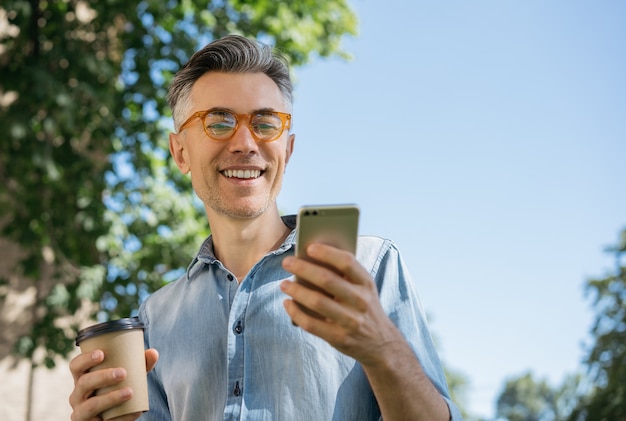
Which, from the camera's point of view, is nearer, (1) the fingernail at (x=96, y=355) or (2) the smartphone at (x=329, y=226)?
(2) the smartphone at (x=329, y=226)

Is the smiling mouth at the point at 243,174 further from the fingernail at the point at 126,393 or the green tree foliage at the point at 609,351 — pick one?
the green tree foliage at the point at 609,351

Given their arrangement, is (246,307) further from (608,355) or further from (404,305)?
(608,355)

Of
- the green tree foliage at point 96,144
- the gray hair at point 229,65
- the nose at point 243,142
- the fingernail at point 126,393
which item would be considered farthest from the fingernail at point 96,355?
the green tree foliage at point 96,144

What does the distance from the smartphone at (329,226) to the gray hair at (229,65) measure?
3.00ft

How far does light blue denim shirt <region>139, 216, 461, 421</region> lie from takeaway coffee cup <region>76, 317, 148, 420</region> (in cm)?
21

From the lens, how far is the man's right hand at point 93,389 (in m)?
2.01

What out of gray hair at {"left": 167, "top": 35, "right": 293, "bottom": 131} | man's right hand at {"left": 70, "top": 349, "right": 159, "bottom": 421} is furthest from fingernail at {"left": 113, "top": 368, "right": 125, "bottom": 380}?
gray hair at {"left": 167, "top": 35, "right": 293, "bottom": 131}

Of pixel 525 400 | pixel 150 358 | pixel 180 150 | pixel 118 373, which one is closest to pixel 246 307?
pixel 150 358

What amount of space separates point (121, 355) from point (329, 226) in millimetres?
745

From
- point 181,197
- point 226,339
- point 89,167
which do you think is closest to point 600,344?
point 181,197

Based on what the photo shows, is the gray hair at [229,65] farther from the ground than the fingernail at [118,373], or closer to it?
farther from the ground

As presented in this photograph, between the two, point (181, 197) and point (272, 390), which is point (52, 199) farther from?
point (272, 390)

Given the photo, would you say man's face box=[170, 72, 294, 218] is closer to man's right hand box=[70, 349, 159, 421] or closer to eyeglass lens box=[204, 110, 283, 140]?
eyeglass lens box=[204, 110, 283, 140]

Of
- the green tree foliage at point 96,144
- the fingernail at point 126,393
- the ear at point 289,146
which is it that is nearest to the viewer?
the fingernail at point 126,393
